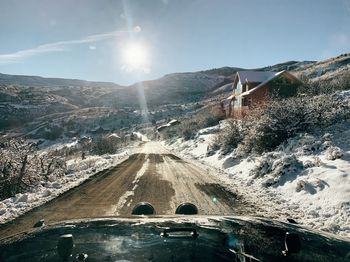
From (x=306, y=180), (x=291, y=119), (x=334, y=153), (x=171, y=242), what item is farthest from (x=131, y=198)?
(x=291, y=119)

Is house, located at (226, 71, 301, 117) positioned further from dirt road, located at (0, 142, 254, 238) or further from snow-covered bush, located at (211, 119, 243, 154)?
dirt road, located at (0, 142, 254, 238)

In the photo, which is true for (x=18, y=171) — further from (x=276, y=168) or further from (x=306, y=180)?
(x=306, y=180)

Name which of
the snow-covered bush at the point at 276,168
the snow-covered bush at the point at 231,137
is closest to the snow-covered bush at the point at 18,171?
the snow-covered bush at the point at 276,168

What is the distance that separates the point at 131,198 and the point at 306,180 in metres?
6.09

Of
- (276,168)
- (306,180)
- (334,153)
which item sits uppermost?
(334,153)

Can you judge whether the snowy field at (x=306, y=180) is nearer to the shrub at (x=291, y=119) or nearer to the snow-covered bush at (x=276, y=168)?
the snow-covered bush at (x=276, y=168)

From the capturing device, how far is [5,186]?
1436cm

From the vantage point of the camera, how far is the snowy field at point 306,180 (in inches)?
376

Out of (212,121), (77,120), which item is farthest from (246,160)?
(77,120)

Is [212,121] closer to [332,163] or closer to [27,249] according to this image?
[332,163]

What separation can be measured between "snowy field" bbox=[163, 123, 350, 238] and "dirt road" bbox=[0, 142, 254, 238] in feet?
3.69

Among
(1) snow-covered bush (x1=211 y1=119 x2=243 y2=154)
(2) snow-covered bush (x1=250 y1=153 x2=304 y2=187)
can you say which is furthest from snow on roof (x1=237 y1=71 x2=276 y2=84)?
(2) snow-covered bush (x1=250 y1=153 x2=304 y2=187)

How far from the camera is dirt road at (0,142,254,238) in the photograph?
9469 millimetres

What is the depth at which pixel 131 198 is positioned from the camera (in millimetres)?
11688
